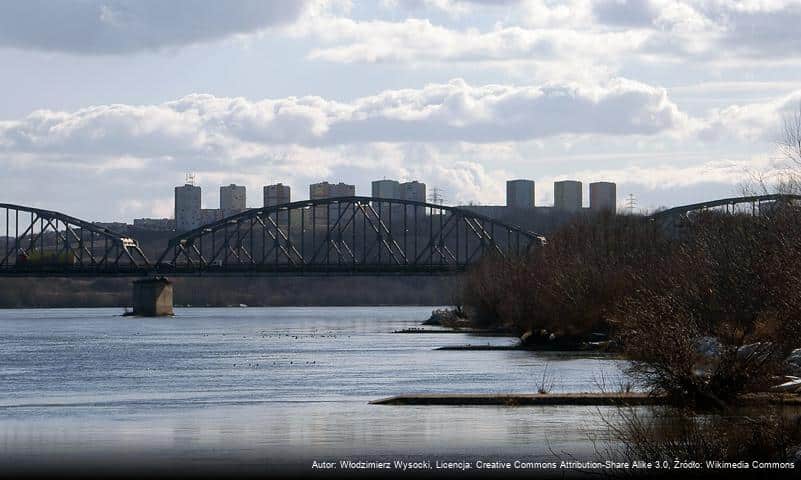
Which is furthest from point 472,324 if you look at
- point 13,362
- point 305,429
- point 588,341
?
point 305,429

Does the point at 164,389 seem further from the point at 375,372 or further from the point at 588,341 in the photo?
the point at 588,341

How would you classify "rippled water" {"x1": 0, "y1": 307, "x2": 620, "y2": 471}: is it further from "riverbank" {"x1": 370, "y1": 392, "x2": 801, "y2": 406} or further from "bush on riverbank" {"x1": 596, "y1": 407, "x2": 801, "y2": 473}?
"bush on riverbank" {"x1": 596, "y1": 407, "x2": 801, "y2": 473}

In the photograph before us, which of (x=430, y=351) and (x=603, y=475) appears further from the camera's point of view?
(x=430, y=351)

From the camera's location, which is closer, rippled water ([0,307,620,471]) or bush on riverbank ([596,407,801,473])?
bush on riverbank ([596,407,801,473])

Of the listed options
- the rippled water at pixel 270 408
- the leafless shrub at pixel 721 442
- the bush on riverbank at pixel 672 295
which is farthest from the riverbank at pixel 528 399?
the leafless shrub at pixel 721 442

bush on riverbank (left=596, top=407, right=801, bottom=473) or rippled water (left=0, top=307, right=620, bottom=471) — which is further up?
bush on riverbank (left=596, top=407, right=801, bottom=473)

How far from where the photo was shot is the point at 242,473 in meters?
28.9

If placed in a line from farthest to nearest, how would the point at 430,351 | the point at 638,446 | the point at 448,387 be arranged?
the point at 430,351 < the point at 448,387 < the point at 638,446

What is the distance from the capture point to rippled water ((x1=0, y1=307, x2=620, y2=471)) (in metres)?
32.8

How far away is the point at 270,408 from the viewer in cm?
4494

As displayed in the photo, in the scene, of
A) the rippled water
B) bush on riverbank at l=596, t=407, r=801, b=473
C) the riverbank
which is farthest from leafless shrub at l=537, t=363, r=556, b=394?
bush on riverbank at l=596, t=407, r=801, b=473

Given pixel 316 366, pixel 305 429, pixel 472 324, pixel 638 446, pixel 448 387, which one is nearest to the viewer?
pixel 638 446

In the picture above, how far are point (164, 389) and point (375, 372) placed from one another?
12.5 meters

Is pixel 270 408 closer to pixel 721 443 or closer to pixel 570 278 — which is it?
pixel 721 443
